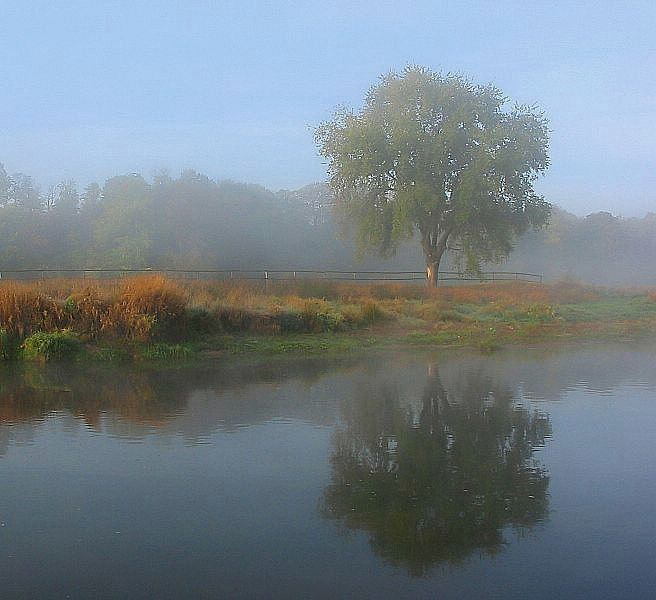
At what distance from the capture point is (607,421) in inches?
378

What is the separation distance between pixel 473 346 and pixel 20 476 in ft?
44.3

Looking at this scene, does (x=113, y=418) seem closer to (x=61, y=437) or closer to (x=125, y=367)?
(x=61, y=437)

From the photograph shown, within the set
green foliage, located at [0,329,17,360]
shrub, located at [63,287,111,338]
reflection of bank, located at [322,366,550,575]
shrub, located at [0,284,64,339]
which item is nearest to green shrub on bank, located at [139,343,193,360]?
shrub, located at [63,287,111,338]

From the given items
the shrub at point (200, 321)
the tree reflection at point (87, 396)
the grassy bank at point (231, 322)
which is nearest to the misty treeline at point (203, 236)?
the grassy bank at point (231, 322)

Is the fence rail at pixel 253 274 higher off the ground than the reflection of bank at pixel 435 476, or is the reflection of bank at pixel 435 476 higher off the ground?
the fence rail at pixel 253 274

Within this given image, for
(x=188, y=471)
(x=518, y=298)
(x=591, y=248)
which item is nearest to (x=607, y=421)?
(x=188, y=471)

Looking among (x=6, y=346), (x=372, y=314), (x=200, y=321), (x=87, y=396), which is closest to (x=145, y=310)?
(x=200, y=321)

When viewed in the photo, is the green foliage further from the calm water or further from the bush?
the calm water

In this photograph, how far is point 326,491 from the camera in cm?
673

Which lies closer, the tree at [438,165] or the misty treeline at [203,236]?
the tree at [438,165]

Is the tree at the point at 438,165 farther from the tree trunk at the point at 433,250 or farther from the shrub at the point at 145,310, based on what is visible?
the shrub at the point at 145,310

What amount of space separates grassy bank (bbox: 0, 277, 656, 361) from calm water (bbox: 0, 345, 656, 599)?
375cm

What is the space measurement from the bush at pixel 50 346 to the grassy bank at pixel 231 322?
22mm

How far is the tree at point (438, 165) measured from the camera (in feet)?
121
